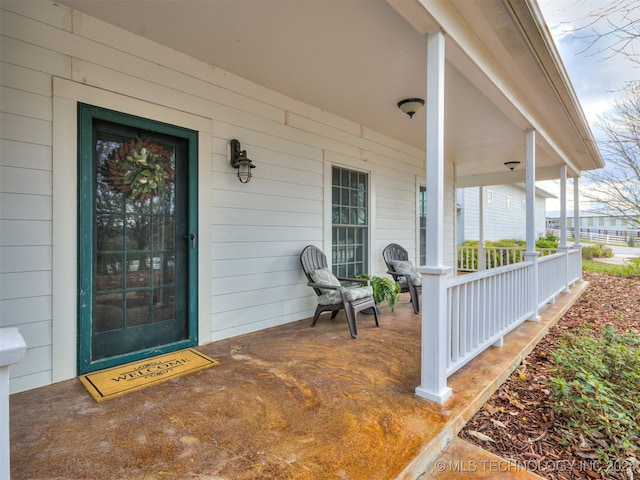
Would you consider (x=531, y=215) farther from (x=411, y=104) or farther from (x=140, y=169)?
(x=140, y=169)

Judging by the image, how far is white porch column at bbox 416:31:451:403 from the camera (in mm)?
2062

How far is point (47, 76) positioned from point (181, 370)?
2.25 metres

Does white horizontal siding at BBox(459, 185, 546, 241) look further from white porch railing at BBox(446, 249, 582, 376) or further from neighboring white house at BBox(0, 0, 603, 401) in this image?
white porch railing at BBox(446, 249, 582, 376)

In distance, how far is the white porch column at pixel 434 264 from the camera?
2.06 metres

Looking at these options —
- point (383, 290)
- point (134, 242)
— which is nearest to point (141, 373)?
point (134, 242)

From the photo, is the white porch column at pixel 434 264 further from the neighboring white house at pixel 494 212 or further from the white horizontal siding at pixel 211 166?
the neighboring white house at pixel 494 212

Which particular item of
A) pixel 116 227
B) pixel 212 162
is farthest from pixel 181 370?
pixel 212 162

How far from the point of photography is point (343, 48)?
2760 millimetres

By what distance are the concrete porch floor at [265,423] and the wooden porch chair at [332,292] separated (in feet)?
2.05

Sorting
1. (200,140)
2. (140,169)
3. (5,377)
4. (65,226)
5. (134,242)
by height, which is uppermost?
(200,140)

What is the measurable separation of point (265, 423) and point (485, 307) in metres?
1.99

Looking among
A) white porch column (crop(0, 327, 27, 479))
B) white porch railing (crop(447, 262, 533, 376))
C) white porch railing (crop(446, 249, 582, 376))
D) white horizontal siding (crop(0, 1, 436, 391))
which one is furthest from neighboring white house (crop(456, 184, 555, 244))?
white porch column (crop(0, 327, 27, 479))

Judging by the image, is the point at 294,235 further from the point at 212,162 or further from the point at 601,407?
the point at 601,407

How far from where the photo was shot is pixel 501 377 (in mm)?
2445
